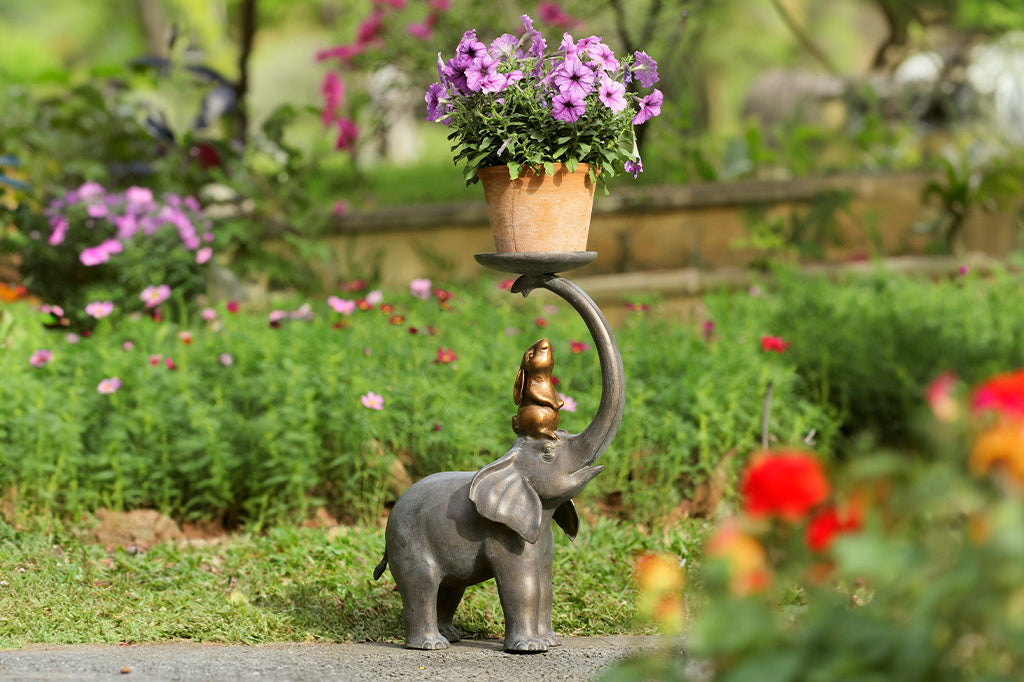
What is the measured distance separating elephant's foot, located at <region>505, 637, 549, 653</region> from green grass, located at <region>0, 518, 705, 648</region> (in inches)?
12.8

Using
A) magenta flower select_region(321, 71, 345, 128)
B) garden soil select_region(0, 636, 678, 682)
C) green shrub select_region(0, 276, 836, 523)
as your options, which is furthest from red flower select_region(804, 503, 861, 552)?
magenta flower select_region(321, 71, 345, 128)

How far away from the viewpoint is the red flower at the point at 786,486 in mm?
1379

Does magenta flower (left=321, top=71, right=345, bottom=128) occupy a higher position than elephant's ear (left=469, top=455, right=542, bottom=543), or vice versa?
A: magenta flower (left=321, top=71, right=345, bottom=128)

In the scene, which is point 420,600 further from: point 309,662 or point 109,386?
point 109,386

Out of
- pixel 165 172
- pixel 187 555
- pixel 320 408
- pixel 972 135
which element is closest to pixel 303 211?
pixel 165 172

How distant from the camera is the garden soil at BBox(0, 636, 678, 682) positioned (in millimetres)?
2539

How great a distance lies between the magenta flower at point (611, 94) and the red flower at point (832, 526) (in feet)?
5.09

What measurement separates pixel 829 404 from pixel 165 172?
3.80 meters

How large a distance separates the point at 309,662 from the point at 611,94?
157cm

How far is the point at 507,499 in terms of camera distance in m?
2.72

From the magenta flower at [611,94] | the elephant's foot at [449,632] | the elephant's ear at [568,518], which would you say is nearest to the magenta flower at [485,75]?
the magenta flower at [611,94]

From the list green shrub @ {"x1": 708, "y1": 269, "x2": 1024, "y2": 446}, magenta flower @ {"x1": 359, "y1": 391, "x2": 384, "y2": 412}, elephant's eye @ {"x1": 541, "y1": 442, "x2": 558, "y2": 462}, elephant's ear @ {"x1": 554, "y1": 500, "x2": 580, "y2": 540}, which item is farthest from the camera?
green shrub @ {"x1": 708, "y1": 269, "x2": 1024, "y2": 446}

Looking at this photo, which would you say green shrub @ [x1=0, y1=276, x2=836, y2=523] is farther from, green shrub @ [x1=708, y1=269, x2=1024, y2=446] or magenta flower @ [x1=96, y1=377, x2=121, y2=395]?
green shrub @ [x1=708, y1=269, x2=1024, y2=446]

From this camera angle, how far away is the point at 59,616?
301 cm
